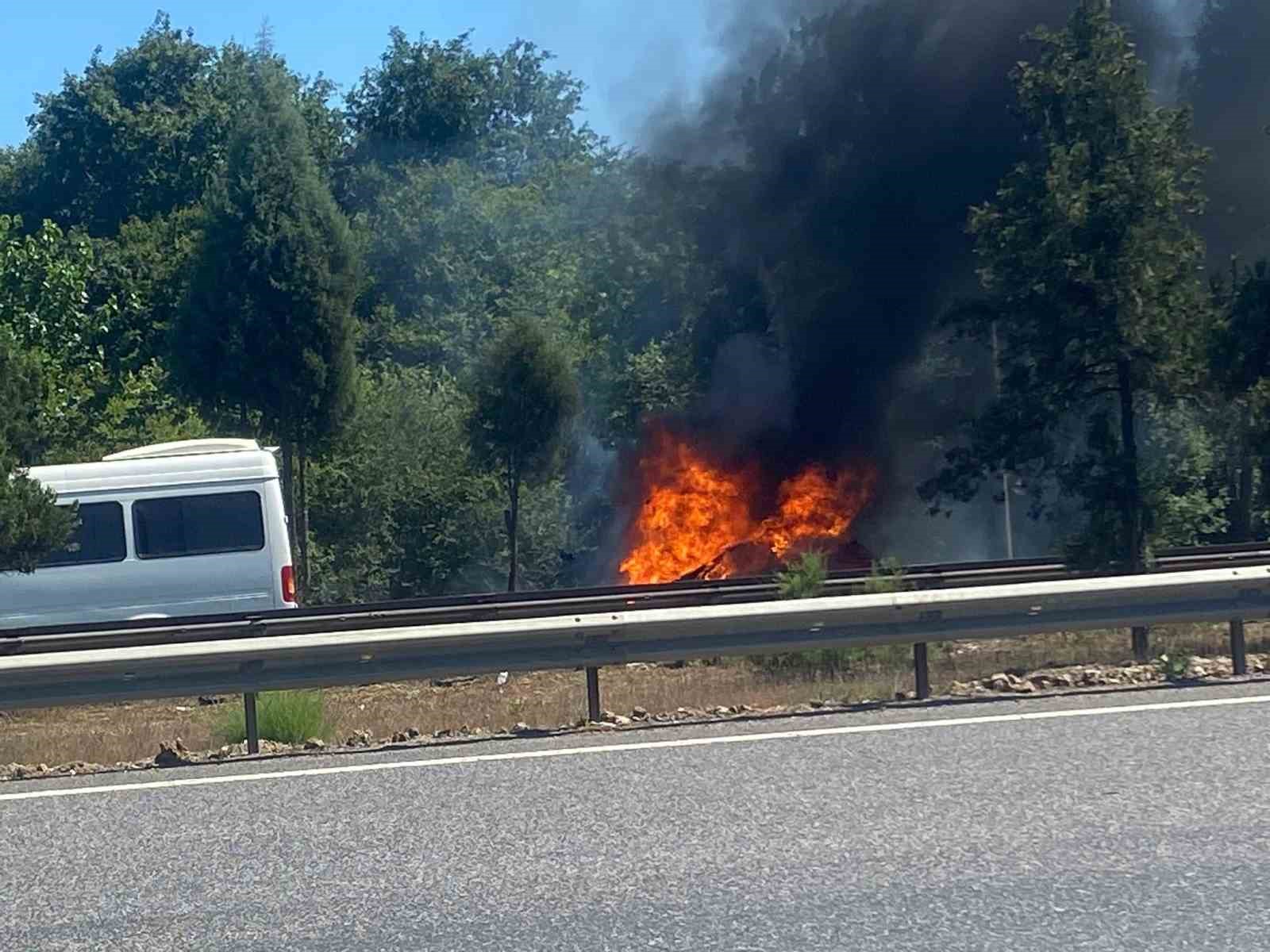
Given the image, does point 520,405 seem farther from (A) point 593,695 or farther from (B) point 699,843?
(B) point 699,843

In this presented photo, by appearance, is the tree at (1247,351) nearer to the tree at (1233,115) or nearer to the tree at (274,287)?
the tree at (1233,115)

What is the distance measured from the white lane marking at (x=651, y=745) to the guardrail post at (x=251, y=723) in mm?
673

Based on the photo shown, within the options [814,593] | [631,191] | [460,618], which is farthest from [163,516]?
[631,191]

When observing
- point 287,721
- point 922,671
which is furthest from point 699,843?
point 287,721

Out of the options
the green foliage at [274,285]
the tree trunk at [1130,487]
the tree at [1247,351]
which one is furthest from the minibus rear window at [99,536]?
the tree at [1247,351]

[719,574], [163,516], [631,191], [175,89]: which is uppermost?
[175,89]

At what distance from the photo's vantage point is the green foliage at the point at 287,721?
8789mm

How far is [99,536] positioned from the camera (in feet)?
50.2

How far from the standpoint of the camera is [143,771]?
25.9 ft

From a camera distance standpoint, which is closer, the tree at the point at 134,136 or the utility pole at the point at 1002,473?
the utility pole at the point at 1002,473

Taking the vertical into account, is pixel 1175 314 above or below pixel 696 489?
above

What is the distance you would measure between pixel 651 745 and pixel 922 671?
1.87 meters

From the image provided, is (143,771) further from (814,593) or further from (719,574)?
(719,574)

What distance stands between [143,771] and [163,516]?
7904 mm
